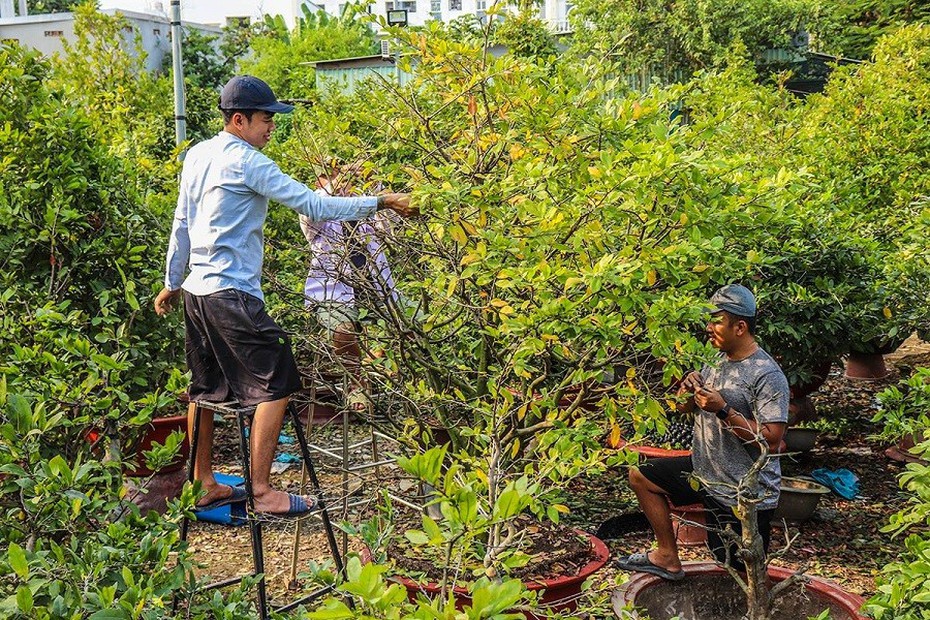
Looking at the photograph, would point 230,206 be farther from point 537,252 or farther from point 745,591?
point 745,591

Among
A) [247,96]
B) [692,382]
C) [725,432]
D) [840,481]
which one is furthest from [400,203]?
[840,481]

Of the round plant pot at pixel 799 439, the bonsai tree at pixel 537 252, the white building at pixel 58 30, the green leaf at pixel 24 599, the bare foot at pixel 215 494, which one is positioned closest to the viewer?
the green leaf at pixel 24 599

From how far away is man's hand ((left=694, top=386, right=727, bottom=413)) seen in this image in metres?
4.48

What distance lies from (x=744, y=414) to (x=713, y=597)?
830 millimetres

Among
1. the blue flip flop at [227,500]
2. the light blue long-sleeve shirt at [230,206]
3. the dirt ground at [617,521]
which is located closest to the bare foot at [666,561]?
the dirt ground at [617,521]

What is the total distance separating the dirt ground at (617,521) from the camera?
18.2ft

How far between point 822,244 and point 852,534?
1.88 metres

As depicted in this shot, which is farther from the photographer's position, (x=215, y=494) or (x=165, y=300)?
(x=165, y=300)

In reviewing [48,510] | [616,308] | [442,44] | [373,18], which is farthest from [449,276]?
[48,510]

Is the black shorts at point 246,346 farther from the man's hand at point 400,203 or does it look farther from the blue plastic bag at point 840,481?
the blue plastic bag at point 840,481

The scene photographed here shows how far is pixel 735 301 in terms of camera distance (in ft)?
15.4

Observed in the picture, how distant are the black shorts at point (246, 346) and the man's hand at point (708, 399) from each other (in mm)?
1704

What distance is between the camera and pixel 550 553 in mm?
4625

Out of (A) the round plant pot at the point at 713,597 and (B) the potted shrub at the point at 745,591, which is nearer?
(B) the potted shrub at the point at 745,591
